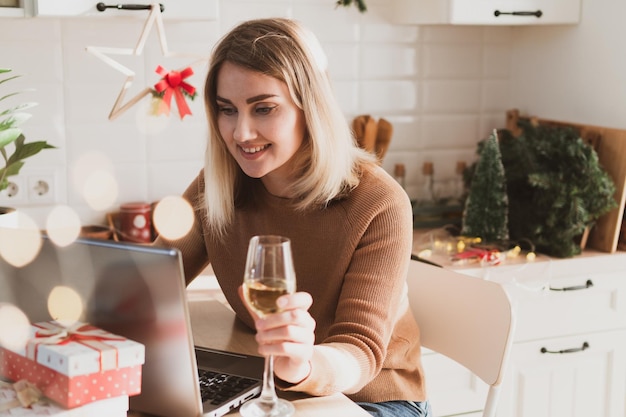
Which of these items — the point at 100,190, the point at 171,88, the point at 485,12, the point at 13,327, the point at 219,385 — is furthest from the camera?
the point at 485,12

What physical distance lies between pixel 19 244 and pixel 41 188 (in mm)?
1414

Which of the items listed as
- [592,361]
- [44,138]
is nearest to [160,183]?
[44,138]

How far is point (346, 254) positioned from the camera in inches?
64.3

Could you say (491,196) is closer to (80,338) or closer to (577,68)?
(577,68)

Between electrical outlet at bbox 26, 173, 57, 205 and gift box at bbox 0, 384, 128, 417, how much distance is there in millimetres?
1529

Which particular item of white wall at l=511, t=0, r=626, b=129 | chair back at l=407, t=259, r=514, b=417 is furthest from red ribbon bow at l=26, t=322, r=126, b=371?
white wall at l=511, t=0, r=626, b=129

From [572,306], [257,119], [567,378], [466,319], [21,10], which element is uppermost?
[21,10]

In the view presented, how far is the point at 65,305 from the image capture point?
3.96ft

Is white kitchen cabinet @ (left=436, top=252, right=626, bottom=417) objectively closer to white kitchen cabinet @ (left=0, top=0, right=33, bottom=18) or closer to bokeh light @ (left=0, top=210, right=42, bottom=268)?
white kitchen cabinet @ (left=0, top=0, right=33, bottom=18)

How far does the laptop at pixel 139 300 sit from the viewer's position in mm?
1088

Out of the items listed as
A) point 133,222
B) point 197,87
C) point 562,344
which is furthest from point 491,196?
point 133,222

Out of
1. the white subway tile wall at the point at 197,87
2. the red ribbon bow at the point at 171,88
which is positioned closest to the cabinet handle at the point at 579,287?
the white subway tile wall at the point at 197,87

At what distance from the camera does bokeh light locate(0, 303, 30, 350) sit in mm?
1152

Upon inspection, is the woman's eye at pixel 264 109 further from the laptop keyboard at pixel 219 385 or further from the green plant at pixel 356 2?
the green plant at pixel 356 2
